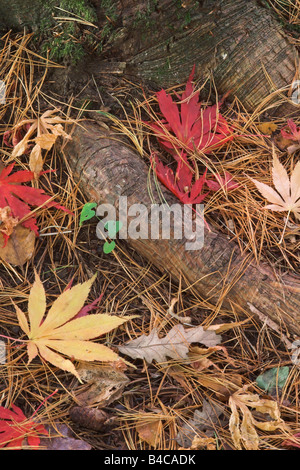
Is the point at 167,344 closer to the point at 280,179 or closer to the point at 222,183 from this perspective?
the point at 222,183

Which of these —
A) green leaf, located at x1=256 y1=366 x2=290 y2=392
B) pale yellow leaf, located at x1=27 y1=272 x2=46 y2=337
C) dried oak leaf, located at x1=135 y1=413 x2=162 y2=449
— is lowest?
dried oak leaf, located at x1=135 y1=413 x2=162 y2=449

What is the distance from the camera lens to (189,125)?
1.69 meters

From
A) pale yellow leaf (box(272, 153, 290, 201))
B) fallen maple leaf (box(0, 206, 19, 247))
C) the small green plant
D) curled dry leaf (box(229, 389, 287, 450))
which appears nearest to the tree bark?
the small green plant

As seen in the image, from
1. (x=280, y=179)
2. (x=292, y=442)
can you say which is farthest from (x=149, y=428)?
(x=280, y=179)

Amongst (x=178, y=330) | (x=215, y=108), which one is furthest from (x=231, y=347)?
(x=215, y=108)

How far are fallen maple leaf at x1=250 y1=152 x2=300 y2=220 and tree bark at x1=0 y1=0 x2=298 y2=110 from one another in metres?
0.36

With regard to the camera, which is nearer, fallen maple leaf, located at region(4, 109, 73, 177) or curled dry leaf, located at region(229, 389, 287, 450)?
curled dry leaf, located at region(229, 389, 287, 450)

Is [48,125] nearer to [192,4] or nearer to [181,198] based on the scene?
[181,198]

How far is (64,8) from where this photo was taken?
165cm

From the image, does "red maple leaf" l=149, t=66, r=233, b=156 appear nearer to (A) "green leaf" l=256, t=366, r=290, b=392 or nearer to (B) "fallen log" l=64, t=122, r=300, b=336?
(B) "fallen log" l=64, t=122, r=300, b=336

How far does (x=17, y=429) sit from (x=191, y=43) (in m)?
1.50

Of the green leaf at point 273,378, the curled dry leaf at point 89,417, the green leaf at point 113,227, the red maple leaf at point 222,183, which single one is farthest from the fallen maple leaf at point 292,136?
the curled dry leaf at point 89,417

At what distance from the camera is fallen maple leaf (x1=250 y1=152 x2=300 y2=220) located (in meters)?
1.61

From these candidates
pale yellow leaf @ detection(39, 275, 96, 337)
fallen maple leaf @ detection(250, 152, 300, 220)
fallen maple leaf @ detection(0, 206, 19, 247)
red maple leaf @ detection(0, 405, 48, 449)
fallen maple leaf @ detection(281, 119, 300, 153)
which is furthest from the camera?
fallen maple leaf @ detection(281, 119, 300, 153)
